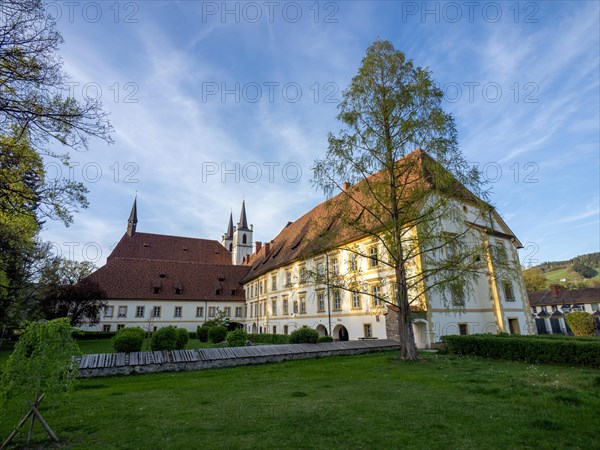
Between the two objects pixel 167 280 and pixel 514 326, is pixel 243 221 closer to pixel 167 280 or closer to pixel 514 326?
pixel 167 280

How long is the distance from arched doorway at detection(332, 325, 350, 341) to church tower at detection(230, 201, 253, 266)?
1706 inches

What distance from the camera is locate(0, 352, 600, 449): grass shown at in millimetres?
5195

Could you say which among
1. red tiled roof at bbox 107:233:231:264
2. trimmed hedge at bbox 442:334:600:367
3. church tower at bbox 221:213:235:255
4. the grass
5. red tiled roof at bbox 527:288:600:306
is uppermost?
church tower at bbox 221:213:235:255

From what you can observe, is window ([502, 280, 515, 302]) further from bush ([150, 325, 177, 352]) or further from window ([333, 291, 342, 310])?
bush ([150, 325, 177, 352])

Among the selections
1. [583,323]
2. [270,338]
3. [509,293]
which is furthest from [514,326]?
[270,338]

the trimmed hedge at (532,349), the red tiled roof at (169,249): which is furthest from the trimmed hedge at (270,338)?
the red tiled roof at (169,249)

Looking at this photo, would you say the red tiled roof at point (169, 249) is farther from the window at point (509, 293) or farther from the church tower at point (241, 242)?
the window at point (509, 293)

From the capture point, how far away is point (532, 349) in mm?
13148

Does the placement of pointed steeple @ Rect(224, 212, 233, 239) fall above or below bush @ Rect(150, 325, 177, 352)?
above

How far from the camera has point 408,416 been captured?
20.4 ft

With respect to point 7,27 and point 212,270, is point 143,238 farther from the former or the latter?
point 7,27

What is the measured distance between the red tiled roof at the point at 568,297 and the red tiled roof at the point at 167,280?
167ft

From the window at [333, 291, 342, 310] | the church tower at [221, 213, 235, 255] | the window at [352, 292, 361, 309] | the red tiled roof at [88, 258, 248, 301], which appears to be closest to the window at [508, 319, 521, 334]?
the window at [352, 292, 361, 309]

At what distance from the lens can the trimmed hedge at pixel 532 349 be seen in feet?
37.8
